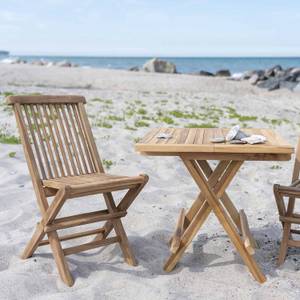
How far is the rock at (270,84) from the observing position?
19.7 metres

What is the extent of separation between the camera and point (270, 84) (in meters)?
21.0

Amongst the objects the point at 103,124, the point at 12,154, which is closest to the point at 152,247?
the point at 12,154

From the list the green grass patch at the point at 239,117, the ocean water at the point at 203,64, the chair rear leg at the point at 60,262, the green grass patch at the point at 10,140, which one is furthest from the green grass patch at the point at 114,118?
the ocean water at the point at 203,64

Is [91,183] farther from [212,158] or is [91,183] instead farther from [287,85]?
[287,85]

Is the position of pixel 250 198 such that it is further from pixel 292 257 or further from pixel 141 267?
pixel 141 267

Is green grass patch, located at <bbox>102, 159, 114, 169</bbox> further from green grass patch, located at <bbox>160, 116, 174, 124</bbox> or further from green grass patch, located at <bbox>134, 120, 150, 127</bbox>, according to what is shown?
green grass patch, located at <bbox>160, 116, 174, 124</bbox>

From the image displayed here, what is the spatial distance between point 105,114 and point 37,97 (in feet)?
18.3

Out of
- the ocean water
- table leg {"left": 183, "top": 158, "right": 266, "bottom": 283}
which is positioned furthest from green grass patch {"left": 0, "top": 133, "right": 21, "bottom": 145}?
the ocean water

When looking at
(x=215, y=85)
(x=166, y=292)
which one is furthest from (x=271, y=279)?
(x=215, y=85)

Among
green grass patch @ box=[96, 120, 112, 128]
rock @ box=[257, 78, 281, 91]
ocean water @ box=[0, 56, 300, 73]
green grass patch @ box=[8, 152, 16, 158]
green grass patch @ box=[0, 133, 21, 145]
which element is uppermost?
green grass patch @ box=[8, 152, 16, 158]

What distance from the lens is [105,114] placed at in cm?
944

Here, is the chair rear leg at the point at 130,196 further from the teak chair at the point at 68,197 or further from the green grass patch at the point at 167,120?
the green grass patch at the point at 167,120

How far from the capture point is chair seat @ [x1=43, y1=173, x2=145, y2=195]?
319 cm

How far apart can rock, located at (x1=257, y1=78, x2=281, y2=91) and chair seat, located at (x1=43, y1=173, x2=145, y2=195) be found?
16.8 meters
